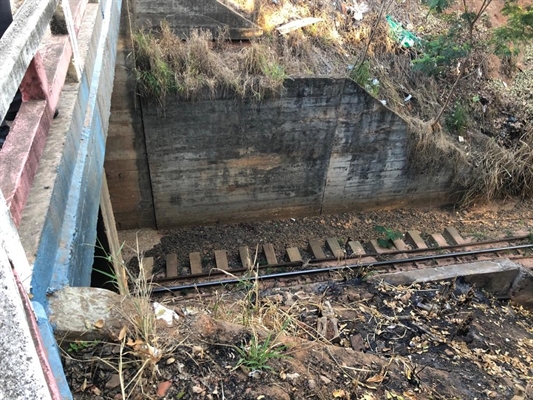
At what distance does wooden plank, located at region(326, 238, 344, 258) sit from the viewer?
Result: 8.61 metres

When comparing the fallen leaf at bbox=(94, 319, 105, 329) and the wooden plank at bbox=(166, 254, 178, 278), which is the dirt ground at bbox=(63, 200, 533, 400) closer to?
the fallen leaf at bbox=(94, 319, 105, 329)

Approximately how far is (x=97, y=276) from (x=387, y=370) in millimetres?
3394

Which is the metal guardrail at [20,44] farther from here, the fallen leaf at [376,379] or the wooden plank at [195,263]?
the wooden plank at [195,263]

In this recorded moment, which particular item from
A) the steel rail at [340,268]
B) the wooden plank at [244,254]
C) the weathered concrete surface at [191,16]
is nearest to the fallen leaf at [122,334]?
the steel rail at [340,268]

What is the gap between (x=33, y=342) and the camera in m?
1.12

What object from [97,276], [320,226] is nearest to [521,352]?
[320,226]

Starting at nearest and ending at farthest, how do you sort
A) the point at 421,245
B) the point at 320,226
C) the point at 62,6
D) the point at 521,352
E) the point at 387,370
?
the point at 62,6, the point at 387,370, the point at 521,352, the point at 421,245, the point at 320,226

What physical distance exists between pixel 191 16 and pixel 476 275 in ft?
25.5

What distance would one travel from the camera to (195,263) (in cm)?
813

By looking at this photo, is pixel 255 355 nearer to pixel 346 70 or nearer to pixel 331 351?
pixel 331 351

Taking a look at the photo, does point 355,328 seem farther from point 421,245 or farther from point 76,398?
point 421,245

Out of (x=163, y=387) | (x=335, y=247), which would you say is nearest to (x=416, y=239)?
(x=335, y=247)

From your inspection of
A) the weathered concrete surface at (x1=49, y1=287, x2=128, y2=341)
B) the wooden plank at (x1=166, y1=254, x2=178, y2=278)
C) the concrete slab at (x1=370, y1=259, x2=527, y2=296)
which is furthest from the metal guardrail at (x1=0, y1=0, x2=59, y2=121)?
the wooden plank at (x1=166, y1=254, x2=178, y2=278)

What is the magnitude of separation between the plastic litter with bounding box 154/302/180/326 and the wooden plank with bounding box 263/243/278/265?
563cm
